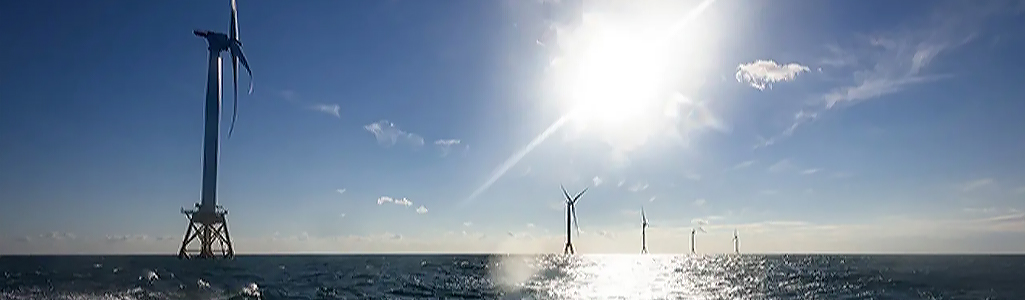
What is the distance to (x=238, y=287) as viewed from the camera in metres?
65.6

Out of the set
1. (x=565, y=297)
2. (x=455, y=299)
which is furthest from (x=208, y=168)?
(x=565, y=297)

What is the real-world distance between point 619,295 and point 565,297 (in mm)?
7213

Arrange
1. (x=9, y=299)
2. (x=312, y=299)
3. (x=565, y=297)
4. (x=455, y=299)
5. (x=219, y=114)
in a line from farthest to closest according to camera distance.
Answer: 1. (x=219, y=114)
2. (x=565, y=297)
3. (x=455, y=299)
4. (x=312, y=299)
5. (x=9, y=299)

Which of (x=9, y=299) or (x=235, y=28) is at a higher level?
(x=235, y=28)

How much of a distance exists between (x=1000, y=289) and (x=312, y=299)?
80621mm

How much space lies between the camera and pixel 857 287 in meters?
90.3

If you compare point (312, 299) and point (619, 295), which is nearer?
point (312, 299)

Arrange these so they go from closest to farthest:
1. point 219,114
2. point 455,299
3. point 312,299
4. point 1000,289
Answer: point 312,299
point 455,299
point 219,114
point 1000,289

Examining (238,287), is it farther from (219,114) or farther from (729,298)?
(729,298)

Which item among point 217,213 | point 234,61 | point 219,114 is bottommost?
point 217,213

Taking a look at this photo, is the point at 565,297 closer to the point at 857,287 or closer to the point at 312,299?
the point at 312,299

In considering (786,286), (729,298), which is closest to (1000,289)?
(786,286)

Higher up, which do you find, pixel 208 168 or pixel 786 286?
pixel 208 168

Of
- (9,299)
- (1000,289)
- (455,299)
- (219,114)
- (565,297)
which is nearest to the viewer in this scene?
(9,299)
